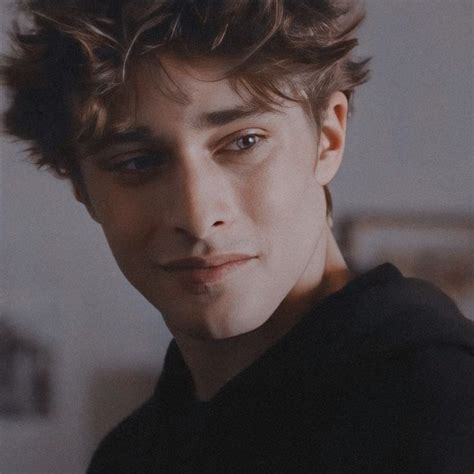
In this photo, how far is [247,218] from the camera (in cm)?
57

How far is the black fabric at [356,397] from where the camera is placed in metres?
0.46

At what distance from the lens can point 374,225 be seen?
3.25ft

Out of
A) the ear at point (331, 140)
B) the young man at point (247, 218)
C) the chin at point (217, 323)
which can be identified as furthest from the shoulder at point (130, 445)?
the ear at point (331, 140)

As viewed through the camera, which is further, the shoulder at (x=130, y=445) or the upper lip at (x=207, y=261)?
the shoulder at (x=130, y=445)

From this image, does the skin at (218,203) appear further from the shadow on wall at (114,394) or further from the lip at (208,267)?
the shadow on wall at (114,394)

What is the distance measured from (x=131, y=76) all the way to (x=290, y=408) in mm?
275

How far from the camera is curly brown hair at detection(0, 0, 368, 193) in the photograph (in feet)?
1.86

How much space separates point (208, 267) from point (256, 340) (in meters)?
0.11

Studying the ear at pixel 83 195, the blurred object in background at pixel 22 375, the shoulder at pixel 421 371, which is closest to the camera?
the shoulder at pixel 421 371

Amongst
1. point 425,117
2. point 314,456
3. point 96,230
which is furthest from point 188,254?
point 425,117

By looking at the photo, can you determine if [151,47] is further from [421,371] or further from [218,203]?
[421,371]

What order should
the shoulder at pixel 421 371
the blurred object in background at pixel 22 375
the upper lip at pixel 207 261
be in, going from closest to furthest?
1. the shoulder at pixel 421 371
2. the upper lip at pixel 207 261
3. the blurred object in background at pixel 22 375

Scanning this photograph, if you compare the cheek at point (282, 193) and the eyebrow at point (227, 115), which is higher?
the eyebrow at point (227, 115)

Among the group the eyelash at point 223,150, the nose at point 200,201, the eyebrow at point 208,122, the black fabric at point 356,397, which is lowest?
the black fabric at point 356,397
